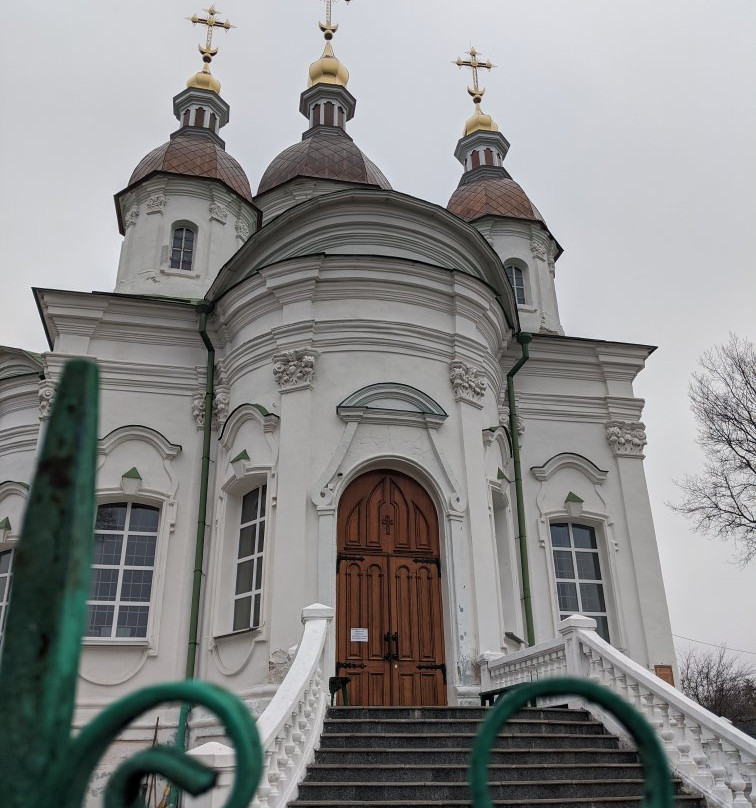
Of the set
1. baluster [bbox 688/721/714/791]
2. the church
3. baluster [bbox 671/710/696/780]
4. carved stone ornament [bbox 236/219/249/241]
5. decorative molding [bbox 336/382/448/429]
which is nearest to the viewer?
baluster [bbox 688/721/714/791]

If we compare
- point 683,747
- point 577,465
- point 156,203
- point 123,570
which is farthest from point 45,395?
point 683,747

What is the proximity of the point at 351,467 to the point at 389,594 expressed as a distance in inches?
69.4

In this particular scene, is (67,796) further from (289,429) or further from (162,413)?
(162,413)

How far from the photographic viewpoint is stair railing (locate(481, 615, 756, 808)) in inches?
255

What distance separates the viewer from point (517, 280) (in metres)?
18.6

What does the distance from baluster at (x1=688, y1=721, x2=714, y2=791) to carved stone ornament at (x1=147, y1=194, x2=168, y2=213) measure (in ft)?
48.0

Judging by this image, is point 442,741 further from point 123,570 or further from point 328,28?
point 328,28

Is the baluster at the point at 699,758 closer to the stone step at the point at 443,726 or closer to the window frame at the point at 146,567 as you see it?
the stone step at the point at 443,726

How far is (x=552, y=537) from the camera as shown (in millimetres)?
13609

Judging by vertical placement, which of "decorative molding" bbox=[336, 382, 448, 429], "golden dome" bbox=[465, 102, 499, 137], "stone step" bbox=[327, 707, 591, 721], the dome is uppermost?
"golden dome" bbox=[465, 102, 499, 137]

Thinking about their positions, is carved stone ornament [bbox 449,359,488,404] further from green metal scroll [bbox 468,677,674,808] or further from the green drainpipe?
green metal scroll [bbox 468,677,674,808]

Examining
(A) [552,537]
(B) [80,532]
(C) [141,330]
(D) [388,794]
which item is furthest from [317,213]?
(B) [80,532]

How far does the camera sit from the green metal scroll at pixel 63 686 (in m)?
1.04

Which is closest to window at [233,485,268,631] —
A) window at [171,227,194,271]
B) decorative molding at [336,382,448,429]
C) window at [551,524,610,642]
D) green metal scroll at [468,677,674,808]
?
decorative molding at [336,382,448,429]
